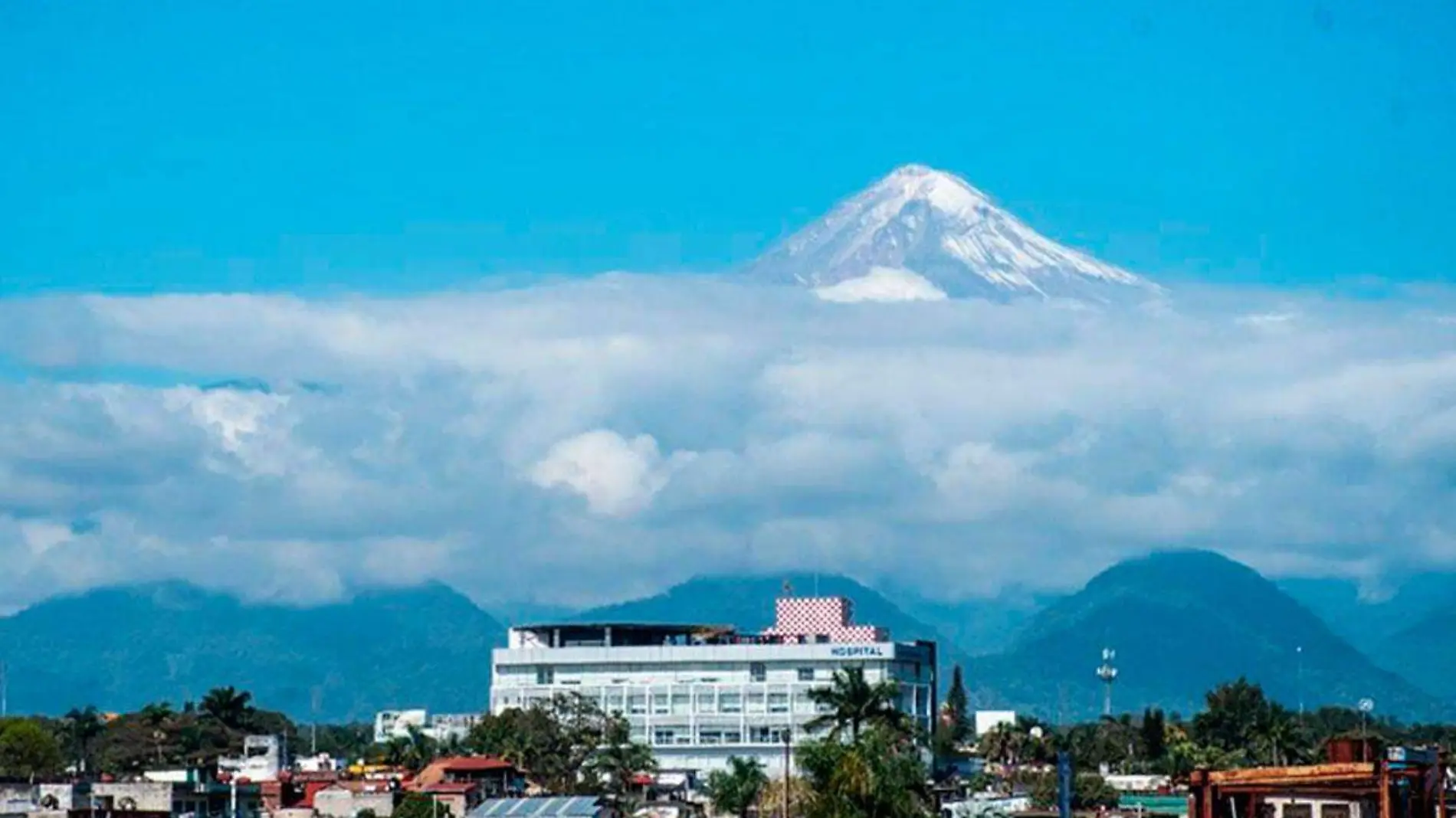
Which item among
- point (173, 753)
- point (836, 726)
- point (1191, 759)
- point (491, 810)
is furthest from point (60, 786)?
point (1191, 759)

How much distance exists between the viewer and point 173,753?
175000 millimetres

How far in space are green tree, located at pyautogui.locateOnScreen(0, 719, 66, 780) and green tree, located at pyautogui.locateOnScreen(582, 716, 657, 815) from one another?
34035mm

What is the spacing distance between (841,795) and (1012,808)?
27272mm

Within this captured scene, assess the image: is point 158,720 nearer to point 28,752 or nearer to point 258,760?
point 258,760

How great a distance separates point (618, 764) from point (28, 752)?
40.4m

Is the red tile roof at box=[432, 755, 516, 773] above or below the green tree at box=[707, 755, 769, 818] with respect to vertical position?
above

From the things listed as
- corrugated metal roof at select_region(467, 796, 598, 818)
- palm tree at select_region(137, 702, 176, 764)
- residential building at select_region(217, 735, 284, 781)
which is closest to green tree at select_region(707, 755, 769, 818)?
corrugated metal roof at select_region(467, 796, 598, 818)

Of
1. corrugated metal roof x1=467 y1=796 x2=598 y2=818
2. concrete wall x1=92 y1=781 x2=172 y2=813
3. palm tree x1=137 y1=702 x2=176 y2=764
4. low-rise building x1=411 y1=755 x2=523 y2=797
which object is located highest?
palm tree x1=137 y1=702 x2=176 y2=764

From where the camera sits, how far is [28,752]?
169875 mm

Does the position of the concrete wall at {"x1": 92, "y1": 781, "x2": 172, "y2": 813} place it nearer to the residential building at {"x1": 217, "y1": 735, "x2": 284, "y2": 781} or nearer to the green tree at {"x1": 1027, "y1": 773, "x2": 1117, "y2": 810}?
the residential building at {"x1": 217, "y1": 735, "x2": 284, "y2": 781}

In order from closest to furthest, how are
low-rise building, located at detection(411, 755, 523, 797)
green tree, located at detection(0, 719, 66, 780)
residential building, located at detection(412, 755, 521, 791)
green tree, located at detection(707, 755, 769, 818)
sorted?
green tree, located at detection(707, 755, 769, 818) < low-rise building, located at detection(411, 755, 523, 797) < residential building, located at detection(412, 755, 521, 791) < green tree, located at detection(0, 719, 66, 780)

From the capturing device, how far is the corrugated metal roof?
11019 cm

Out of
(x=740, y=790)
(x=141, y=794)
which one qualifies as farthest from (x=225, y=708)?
(x=141, y=794)

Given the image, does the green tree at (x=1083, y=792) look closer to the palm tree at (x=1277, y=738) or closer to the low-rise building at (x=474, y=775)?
the palm tree at (x=1277, y=738)
